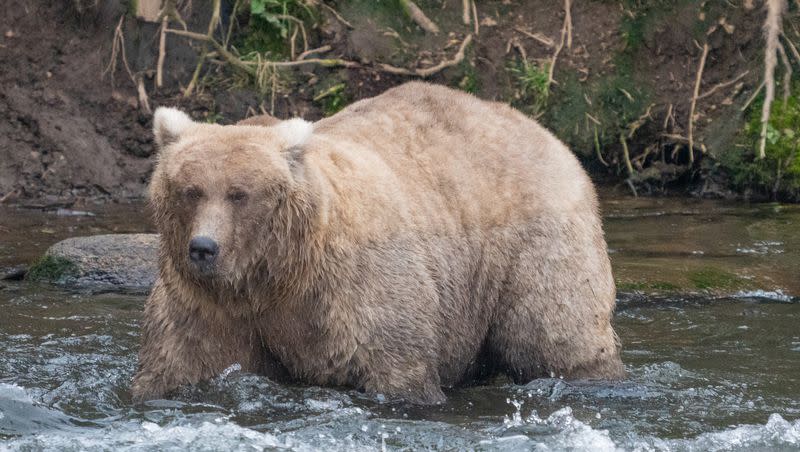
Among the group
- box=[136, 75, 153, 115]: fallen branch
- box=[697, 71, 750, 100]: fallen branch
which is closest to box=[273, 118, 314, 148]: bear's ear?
box=[136, 75, 153, 115]: fallen branch

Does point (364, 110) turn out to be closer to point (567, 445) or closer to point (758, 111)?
point (567, 445)

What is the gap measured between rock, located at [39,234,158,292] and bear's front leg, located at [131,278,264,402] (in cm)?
345

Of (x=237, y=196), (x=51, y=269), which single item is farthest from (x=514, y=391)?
(x=51, y=269)

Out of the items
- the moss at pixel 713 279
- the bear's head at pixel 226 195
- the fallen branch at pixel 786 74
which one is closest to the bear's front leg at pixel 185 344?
the bear's head at pixel 226 195

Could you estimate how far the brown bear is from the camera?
5.43 metres

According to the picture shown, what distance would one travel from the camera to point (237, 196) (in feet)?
17.4

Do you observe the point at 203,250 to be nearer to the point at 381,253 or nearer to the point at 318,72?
the point at 381,253

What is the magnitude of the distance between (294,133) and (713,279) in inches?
183

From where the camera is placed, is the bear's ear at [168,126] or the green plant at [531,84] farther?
the green plant at [531,84]

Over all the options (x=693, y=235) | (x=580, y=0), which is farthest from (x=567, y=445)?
(x=580, y=0)

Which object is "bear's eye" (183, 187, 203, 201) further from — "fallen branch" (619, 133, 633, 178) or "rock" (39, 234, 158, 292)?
"fallen branch" (619, 133, 633, 178)

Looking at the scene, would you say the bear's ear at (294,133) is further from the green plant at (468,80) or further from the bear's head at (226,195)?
the green plant at (468,80)

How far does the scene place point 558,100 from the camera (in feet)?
40.5

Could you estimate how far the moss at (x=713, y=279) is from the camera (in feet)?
30.0
